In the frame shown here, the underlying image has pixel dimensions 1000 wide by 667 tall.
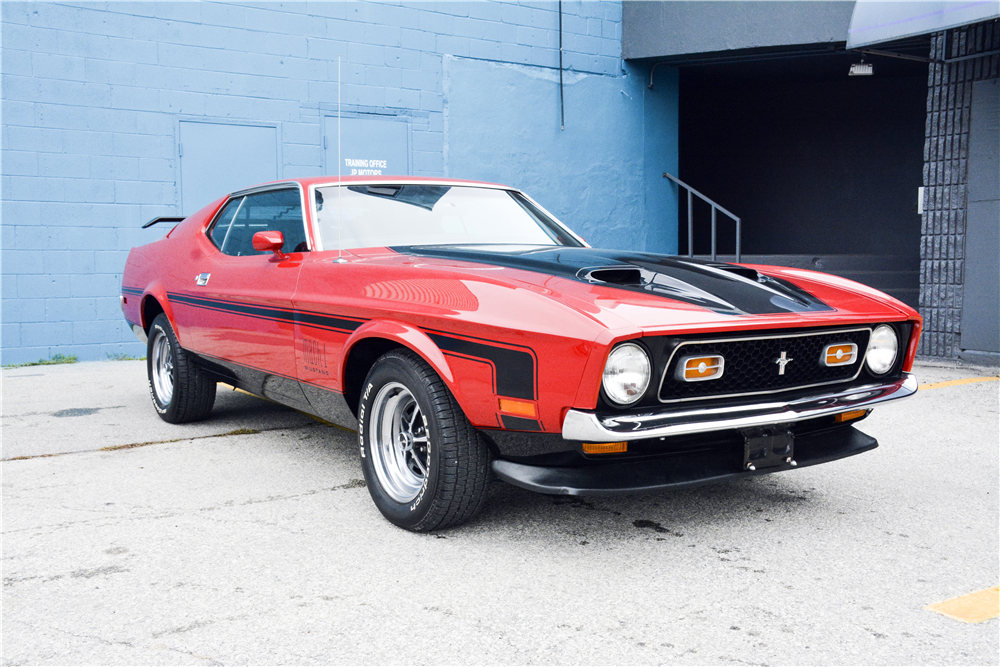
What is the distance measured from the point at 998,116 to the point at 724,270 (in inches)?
222

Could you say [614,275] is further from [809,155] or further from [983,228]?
[809,155]

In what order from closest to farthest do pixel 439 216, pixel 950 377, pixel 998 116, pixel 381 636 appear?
pixel 381 636 → pixel 439 216 → pixel 950 377 → pixel 998 116

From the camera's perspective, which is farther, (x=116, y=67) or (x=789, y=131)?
(x=789, y=131)

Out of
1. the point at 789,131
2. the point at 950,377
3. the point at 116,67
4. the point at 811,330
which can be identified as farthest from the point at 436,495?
the point at 789,131

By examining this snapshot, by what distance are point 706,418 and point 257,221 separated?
272 cm

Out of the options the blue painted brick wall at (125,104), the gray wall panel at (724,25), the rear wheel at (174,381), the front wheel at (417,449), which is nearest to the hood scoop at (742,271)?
the front wheel at (417,449)

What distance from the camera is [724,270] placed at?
326 centimetres

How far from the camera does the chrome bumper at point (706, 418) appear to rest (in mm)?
2412

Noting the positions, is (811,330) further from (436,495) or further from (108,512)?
(108,512)

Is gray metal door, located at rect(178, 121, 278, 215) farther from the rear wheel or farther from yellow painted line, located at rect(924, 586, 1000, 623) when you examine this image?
yellow painted line, located at rect(924, 586, 1000, 623)

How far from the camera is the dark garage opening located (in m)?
13.3

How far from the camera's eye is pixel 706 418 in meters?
2.55

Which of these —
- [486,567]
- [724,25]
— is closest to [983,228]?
[724,25]

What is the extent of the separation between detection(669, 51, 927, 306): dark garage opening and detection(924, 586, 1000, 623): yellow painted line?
31.9 ft
